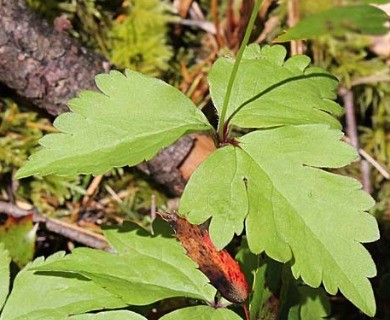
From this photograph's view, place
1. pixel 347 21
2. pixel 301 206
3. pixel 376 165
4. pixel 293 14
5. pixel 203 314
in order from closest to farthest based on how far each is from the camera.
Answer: pixel 347 21 < pixel 301 206 < pixel 203 314 < pixel 376 165 < pixel 293 14

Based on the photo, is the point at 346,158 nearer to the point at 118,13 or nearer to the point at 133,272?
the point at 133,272

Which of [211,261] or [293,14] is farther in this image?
[293,14]

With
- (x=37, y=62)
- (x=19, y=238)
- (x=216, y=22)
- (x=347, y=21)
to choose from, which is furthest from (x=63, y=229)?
(x=347, y=21)

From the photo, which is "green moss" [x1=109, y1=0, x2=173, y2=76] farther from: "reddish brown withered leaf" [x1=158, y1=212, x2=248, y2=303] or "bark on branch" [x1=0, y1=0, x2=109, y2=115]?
"reddish brown withered leaf" [x1=158, y1=212, x2=248, y2=303]

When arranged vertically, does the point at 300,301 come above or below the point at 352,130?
below

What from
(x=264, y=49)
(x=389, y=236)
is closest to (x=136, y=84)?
(x=264, y=49)

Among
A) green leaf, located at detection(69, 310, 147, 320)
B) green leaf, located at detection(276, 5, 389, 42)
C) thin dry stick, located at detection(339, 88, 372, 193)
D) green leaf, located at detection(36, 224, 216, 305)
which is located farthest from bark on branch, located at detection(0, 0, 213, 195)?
green leaf, located at detection(276, 5, 389, 42)

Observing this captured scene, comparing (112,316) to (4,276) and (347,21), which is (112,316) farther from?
(347,21)
